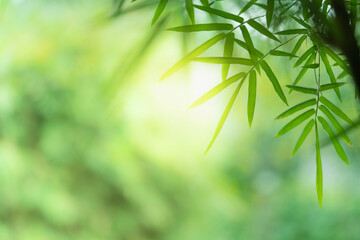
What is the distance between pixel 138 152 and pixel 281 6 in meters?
2.38

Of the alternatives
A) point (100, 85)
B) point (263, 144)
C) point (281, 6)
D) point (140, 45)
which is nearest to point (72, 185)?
point (100, 85)

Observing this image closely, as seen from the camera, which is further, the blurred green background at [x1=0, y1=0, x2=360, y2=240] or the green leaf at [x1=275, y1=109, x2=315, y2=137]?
the blurred green background at [x1=0, y1=0, x2=360, y2=240]

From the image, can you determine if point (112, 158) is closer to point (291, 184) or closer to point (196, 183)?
point (196, 183)

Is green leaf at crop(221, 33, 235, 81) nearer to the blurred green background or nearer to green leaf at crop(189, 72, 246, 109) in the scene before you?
green leaf at crop(189, 72, 246, 109)

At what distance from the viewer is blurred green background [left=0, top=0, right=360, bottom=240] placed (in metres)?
2.60

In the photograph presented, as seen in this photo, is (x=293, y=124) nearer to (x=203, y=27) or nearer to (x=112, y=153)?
→ (x=203, y=27)

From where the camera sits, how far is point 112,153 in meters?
2.64

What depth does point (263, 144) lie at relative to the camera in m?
3.44

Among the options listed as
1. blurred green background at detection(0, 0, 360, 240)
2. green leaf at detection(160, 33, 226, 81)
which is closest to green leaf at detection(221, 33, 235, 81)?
green leaf at detection(160, 33, 226, 81)

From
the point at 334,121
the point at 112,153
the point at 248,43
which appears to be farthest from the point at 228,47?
the point at 112,153

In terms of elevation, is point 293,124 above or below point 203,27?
below

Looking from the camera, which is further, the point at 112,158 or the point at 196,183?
the point at 196,183

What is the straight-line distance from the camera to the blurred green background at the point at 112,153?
260 cm

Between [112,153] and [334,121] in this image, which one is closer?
[334,121]
